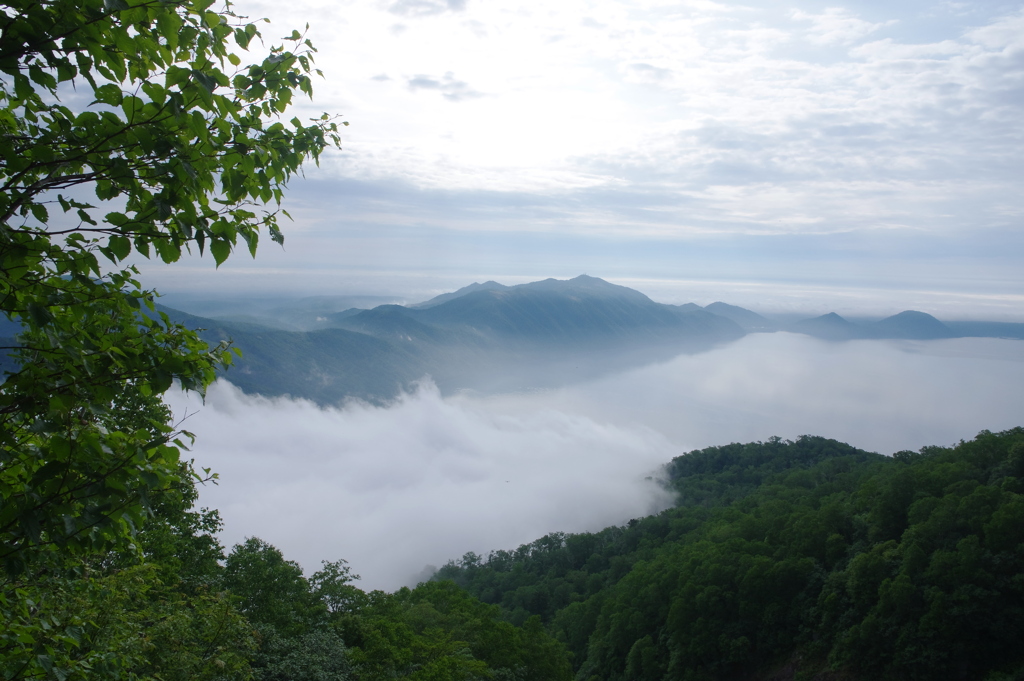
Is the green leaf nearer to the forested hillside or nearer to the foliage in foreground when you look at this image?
the foliage in foreground

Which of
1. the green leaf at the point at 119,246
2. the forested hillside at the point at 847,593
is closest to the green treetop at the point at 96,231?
the green leaf at the point at 119,246

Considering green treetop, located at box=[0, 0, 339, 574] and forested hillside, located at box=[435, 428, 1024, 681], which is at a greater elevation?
green treetop, located at box=[0, 0, 339, 574]

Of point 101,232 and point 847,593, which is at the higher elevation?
point 101,232

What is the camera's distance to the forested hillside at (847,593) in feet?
96.8

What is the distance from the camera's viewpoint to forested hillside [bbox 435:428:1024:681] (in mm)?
29500

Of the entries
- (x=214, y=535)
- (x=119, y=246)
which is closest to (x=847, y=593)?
(x=214, y=535)

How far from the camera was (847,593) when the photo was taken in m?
35.0

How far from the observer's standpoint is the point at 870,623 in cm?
Answer: 3147

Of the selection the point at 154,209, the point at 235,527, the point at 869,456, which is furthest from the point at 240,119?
the point at 235,527

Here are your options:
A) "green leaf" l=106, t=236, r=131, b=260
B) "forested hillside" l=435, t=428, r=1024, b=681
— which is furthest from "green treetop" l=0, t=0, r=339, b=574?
"forested hillside" l=435, t=428, r=1024, b=681

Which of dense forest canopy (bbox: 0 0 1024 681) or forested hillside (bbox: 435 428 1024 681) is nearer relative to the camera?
dense forest canopy (bbox: 0 0 1024 681)

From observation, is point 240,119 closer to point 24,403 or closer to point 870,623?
point 24,403

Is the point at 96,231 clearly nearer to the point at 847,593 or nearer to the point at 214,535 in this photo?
the point at 214,535

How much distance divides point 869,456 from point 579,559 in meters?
50.2
